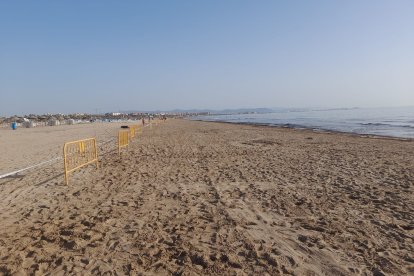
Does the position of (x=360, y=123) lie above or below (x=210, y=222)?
below

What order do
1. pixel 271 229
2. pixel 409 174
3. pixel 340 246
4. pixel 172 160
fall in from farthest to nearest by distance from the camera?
pixel 172 160
pixel 409 174
pixel 271 229
pixel 340 246

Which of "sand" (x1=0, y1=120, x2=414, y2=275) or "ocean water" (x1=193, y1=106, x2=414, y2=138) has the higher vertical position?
"sand" (x1=0, y1=120, x2=414, y2=275)

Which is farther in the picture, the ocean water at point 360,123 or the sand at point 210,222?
the ocean water at point 360,123

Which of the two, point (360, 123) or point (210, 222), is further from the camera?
point (360, 123)

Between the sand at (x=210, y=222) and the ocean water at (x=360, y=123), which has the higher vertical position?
the sand at (x=210, y=222)

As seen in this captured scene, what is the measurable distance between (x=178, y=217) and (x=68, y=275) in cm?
245

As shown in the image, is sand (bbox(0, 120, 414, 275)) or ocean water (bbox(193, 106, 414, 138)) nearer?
sand (bbox(0, 120, 414, 275))

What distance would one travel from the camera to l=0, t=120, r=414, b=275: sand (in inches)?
167

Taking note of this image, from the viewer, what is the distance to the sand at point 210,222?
425cm

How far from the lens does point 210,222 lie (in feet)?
19.0

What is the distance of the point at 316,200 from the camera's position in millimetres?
7207

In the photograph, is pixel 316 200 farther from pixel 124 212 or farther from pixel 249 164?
pixel 249 164

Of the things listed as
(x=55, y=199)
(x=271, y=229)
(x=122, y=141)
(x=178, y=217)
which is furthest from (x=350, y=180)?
(x=122, y=141)

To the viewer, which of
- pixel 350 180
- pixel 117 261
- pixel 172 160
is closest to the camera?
pixel 117 261
